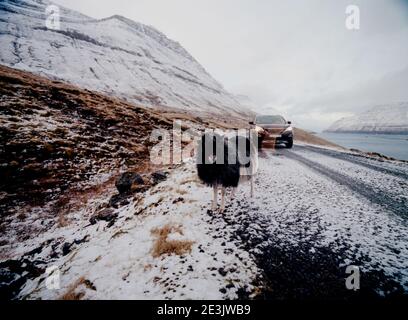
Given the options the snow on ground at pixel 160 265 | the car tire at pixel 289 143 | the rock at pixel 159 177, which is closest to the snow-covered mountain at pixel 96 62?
the car tire at pixel 289 143

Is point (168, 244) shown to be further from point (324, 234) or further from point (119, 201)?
point (119, 201)

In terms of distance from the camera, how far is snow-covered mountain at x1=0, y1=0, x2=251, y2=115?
318 feet

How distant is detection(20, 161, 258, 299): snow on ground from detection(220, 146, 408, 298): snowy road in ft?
1.64

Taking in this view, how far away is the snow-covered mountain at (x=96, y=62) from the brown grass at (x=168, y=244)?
96684 millimetres

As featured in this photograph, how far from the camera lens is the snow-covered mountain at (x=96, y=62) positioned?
97000mm

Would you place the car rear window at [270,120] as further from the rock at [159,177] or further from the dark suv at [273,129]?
the rock at [159,177]

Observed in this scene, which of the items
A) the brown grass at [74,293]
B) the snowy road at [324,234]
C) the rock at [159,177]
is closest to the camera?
the snowy road at [324,234]

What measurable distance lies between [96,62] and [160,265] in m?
146

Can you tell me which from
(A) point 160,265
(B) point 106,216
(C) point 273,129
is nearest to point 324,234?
(A) point 160,265

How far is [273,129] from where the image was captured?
14.7m

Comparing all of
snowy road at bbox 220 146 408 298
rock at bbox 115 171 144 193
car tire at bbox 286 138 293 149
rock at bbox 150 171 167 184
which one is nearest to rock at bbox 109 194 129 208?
rock at bbox 115 171 144 193

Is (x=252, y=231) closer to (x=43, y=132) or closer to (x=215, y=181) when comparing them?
(x=215, y=181)

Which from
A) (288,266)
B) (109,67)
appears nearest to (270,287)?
(288,266)

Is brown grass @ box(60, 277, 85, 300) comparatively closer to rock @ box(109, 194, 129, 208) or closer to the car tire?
rock @ box(109, 194, 129, 208)
